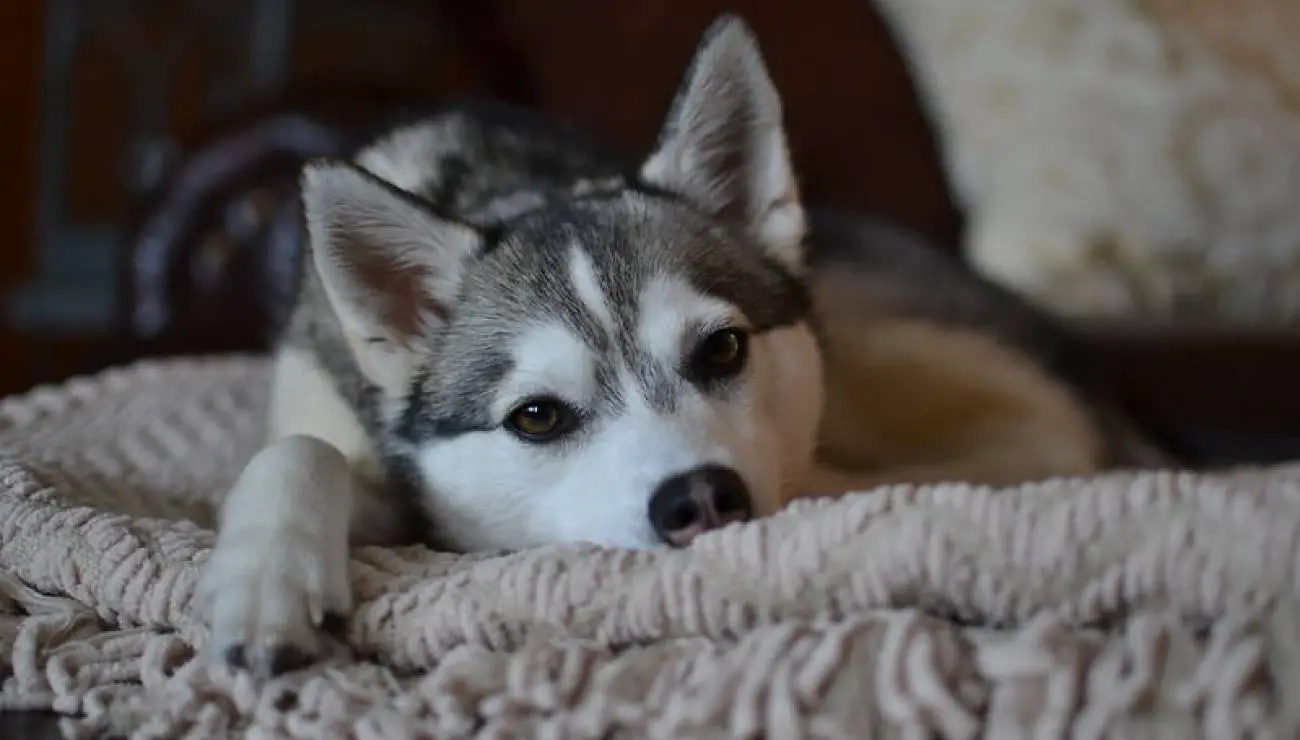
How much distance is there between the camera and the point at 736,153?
1.35 m

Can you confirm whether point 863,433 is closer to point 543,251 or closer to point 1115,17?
point 543,251

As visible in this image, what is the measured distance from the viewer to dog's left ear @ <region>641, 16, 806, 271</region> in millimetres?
1271

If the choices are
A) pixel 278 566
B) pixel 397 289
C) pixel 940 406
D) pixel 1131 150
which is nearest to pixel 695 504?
pixel 278 566

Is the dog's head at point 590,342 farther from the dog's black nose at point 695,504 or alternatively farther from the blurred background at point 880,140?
the blurred background at point 880,140

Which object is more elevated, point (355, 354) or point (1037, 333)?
point (355, 354)

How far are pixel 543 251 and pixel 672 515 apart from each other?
334 millimetres

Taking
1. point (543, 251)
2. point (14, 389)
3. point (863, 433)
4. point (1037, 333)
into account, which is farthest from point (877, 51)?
point (14, 389)

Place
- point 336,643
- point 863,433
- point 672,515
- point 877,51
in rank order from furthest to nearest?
point 877,51, point 863,433, point 672,515, point 336,643

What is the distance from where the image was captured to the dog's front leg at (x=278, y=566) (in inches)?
32.6

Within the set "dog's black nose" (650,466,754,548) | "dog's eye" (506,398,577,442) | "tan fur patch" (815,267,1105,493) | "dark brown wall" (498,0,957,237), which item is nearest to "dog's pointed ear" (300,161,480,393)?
"dog's eye" (506,398,577,442)

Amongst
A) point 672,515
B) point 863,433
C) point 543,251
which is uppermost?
point 543,251

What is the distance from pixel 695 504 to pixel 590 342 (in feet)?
0.70

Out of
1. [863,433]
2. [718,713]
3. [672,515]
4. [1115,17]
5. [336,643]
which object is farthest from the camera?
[1115,17]

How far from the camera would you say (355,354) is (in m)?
1.25
